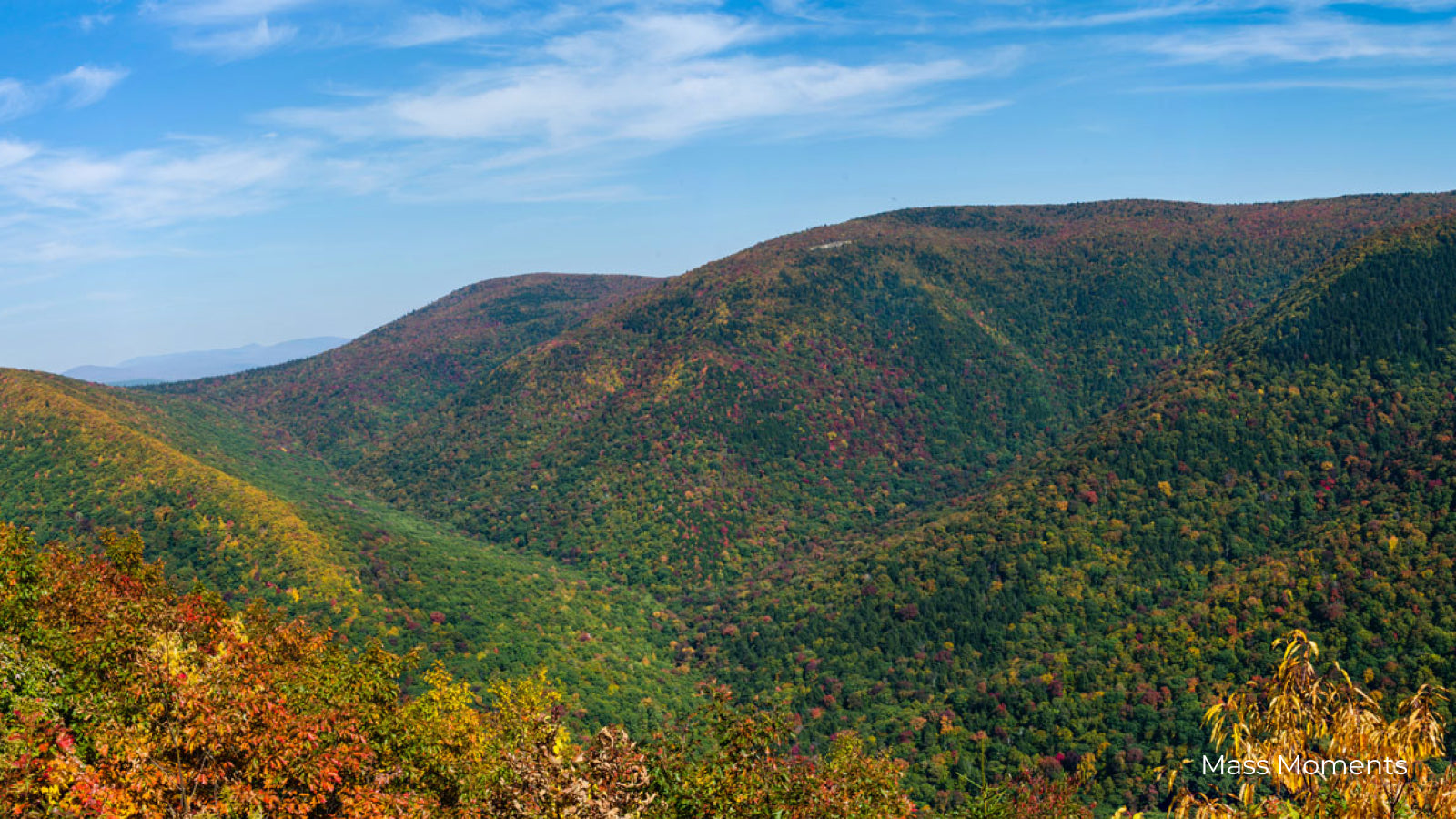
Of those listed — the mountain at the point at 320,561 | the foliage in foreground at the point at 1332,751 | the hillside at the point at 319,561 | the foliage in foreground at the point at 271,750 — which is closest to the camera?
the foliage in foreground at the point at 1332,751

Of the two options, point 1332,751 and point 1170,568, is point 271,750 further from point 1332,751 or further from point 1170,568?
point 1170,568

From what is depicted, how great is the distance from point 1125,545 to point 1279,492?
22.2 meters

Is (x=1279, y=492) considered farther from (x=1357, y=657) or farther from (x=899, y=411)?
(x=899, y=411)

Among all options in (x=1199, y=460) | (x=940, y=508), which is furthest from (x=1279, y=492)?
(x=940, y=508)

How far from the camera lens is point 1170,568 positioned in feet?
355

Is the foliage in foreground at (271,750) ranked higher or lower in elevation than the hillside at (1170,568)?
higher

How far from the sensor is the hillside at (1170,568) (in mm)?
82750

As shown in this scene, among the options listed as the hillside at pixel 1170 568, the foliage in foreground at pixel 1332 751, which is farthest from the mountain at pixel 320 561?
the foliage in foreground at pixel 1332 751

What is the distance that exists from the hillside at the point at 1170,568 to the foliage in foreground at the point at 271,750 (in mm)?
65405

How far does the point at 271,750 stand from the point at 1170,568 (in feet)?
378

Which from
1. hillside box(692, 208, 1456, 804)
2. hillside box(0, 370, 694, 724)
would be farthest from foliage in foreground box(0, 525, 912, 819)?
hillside box(692, 208, 1456, 804)

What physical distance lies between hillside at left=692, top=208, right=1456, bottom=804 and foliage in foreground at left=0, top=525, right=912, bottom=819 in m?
65.4

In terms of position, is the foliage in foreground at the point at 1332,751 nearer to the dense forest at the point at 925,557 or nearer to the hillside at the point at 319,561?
the dense forest at the point at 925,557

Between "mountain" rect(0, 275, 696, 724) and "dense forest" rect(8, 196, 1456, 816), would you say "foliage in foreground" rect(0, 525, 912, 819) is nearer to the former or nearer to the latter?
"dense forest" rect(8, 196, 1456, 816)
